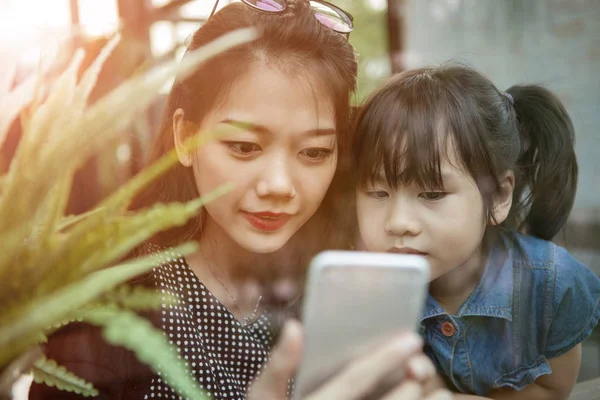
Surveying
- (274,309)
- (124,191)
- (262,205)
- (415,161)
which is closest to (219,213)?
(262,205)

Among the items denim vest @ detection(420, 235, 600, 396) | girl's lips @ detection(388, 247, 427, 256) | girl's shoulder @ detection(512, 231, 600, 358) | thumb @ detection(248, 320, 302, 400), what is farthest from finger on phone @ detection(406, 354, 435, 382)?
girl's shoulder @ detection(512, 231, 600, 358)

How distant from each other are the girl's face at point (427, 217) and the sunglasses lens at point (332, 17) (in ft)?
0.96

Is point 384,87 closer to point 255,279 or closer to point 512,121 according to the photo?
point 512,121

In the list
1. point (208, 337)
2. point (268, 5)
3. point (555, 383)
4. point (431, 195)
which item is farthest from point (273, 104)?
point (555, 383)

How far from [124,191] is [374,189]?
54cm

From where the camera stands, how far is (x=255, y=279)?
1.05m

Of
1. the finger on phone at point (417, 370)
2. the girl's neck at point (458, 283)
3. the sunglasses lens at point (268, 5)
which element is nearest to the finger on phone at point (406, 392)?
the finger on phone at point (417, 370)

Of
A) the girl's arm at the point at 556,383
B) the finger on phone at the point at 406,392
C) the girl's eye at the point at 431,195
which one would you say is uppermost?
the girl's eye at the point at 431,195

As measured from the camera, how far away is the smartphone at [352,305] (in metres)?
0.55

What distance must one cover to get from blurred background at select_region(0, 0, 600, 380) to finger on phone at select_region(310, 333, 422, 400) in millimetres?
470

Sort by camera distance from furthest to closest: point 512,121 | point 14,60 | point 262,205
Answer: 1. point 512,121
2. point 262,205
3. point 14,60

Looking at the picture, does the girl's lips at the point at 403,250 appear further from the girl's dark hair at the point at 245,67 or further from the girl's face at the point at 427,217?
the girl's dark hair at the point at 245,67

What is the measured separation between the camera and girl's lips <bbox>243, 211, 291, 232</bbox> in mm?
910

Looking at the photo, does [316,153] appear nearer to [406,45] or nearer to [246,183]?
[246,183]
